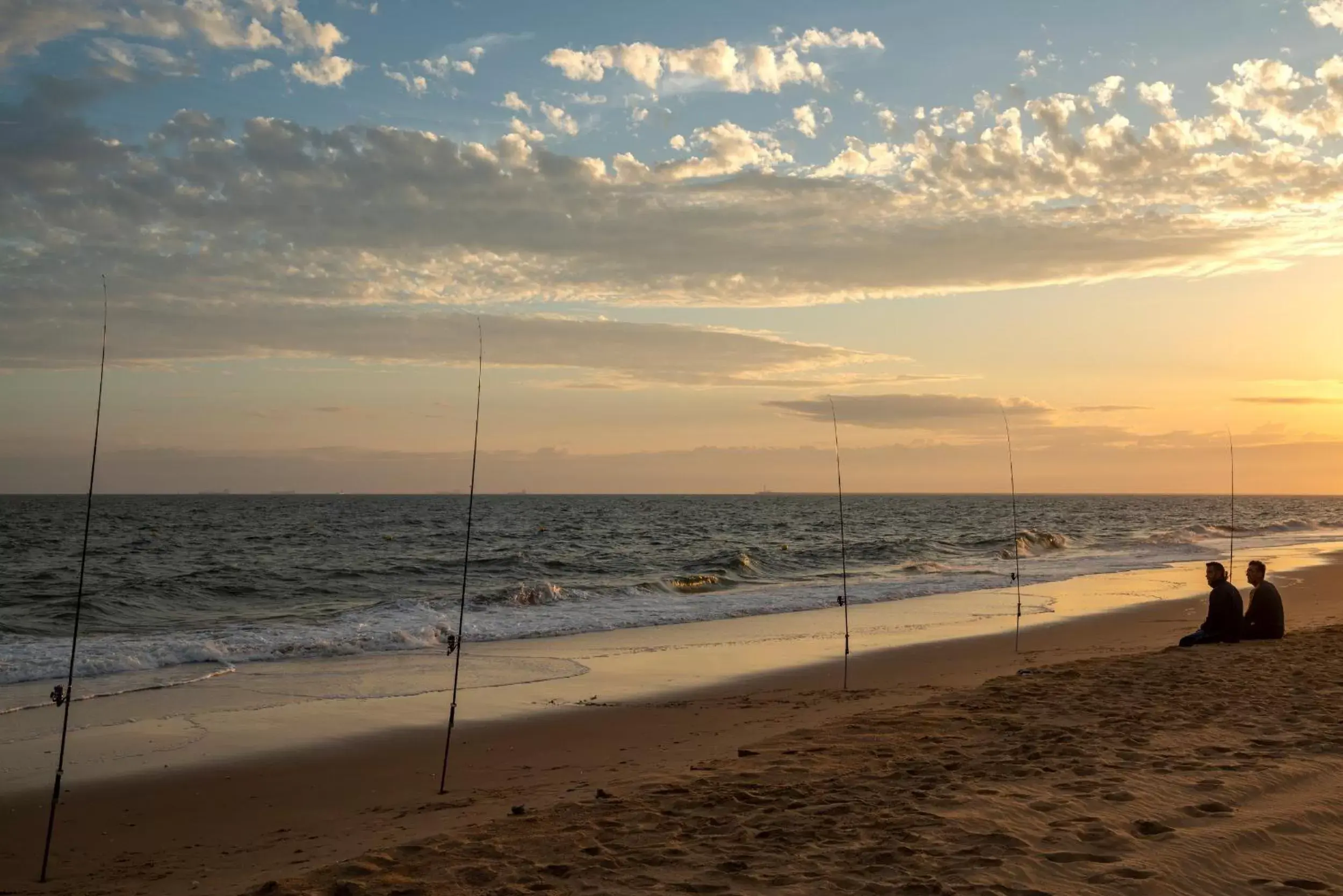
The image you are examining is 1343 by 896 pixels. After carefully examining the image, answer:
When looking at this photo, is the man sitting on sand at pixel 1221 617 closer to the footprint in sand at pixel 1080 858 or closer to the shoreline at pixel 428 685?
the shoreline at pixel 428 685

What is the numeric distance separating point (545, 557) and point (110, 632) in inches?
715

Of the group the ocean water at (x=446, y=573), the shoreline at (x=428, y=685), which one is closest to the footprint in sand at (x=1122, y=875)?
the shoreline at (x=428, y=685)

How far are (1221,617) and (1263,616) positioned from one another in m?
0.60

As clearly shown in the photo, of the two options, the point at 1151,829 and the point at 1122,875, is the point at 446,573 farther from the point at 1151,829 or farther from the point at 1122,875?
the point at 1122,875

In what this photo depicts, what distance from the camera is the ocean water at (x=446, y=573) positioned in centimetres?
1544

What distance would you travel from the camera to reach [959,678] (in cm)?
1114

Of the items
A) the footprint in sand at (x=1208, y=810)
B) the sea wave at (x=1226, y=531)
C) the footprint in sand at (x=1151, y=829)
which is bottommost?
the footprint in sand at (x=1151, y=829)

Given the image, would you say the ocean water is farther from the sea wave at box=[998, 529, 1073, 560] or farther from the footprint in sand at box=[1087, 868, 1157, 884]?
the footprint in sand at box=[1087, 868, 1157, 884]

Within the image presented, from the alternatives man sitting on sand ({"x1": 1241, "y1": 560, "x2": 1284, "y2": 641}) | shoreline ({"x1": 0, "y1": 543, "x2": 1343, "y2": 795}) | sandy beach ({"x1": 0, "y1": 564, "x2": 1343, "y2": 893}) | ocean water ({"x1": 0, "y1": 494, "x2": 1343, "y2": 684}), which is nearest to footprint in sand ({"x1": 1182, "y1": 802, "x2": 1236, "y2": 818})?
sandy beach ({"x1": 0, "y1": 564, "x2": 1343, "y2": 893})

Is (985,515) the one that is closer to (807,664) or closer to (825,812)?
(807,664)

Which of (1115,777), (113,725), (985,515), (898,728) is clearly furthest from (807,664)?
(985,515)

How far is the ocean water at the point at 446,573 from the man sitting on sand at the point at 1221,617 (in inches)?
347

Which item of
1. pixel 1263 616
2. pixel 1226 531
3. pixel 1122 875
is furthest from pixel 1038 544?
pixel 1122 875

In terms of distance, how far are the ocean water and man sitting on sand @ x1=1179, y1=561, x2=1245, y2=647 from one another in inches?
347
